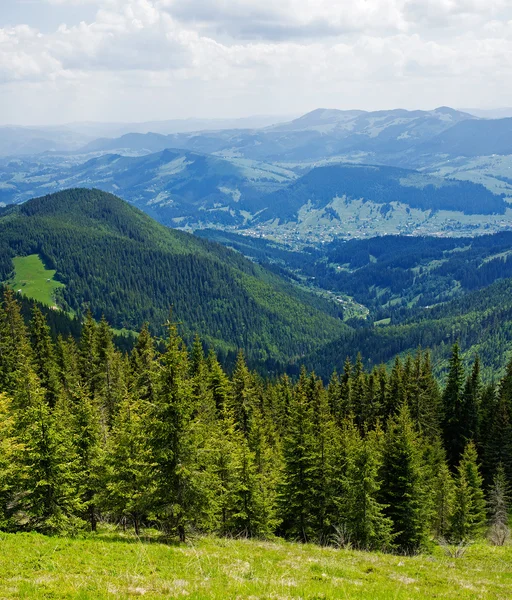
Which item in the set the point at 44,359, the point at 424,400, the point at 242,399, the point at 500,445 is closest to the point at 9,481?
the point at 242,399

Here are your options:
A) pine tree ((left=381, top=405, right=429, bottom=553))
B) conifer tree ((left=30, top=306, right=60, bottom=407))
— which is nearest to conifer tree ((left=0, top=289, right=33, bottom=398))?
conifer tree ((left=30, top=306, right=60, bottom=407))

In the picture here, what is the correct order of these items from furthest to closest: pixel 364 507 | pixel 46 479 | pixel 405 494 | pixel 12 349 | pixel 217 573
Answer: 1. pixel 12 349
2. pixel 405 494
3. pixel 364 507
4. pixel 46 479
5. pixel 217 573

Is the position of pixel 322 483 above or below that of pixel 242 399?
above

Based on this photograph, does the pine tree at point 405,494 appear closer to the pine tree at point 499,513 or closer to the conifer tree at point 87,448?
the pine tree at point 499,513

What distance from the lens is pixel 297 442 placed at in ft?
143

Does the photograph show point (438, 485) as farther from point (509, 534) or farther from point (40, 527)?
point (40, 527)

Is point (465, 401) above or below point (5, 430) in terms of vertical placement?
below

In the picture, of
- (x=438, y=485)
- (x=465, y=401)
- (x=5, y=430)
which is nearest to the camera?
(x=5, y=430)

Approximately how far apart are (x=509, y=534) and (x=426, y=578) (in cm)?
3878

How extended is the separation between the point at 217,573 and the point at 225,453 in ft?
71.9

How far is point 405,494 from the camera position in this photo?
145 feet

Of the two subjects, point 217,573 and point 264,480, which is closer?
point 217,573

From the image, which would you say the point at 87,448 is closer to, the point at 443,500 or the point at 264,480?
the point at 264,480

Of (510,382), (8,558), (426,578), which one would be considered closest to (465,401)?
(510,382)
